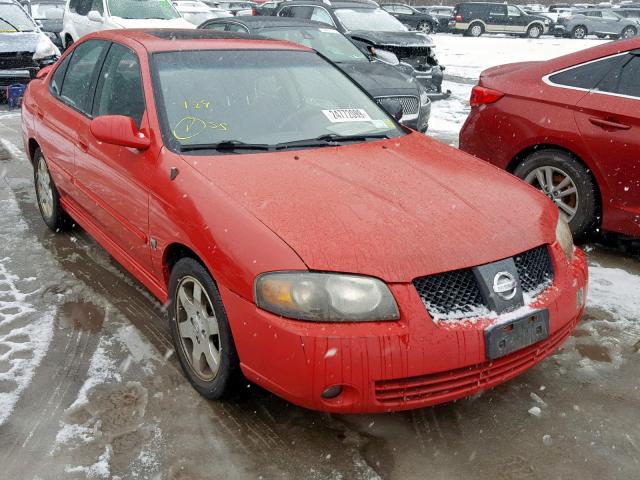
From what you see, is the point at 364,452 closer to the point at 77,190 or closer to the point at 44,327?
the point at 44,327

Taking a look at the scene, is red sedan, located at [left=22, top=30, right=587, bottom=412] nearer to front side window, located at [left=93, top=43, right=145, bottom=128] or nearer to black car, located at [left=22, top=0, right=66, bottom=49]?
front side window, located at [left=93, top=43, right=145, bottom=128]

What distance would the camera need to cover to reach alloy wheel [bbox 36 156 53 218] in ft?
15.6

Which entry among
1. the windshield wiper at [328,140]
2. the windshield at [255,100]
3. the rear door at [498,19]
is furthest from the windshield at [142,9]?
the rear door at [498,19]

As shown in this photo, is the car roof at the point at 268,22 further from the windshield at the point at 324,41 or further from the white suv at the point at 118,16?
the white suv at the point at 118,16

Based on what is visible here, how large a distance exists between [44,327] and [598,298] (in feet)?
10.7

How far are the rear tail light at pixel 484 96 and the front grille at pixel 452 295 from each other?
9.83 ft

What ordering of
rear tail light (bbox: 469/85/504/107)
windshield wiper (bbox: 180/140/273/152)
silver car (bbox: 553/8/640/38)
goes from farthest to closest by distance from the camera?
silver car (bbox: 553/8/640/38) → rear tail light (bbox: 469/85/504/107) → windshield wiper (bbox: 180/140/273/152)

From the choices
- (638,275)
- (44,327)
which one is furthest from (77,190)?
(638,275)

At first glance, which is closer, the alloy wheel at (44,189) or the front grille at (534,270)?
the front grille at (534,270)

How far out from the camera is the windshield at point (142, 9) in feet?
38.8

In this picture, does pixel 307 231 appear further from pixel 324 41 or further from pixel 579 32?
pixel 579 32

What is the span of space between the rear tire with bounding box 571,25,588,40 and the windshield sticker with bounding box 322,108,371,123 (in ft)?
97.2

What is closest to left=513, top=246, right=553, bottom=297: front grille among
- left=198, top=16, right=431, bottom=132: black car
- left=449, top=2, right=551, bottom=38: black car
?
left=198, top=16, right=431, bottom=132: black car

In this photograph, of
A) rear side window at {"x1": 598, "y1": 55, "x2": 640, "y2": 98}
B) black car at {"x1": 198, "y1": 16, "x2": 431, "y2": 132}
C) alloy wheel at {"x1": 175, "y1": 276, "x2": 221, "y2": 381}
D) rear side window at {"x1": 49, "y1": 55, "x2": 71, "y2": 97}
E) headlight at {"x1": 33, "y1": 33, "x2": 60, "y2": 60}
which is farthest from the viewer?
headlight at {"x1": 33, "y1": 33, "x2": 60, "y2": 60}
